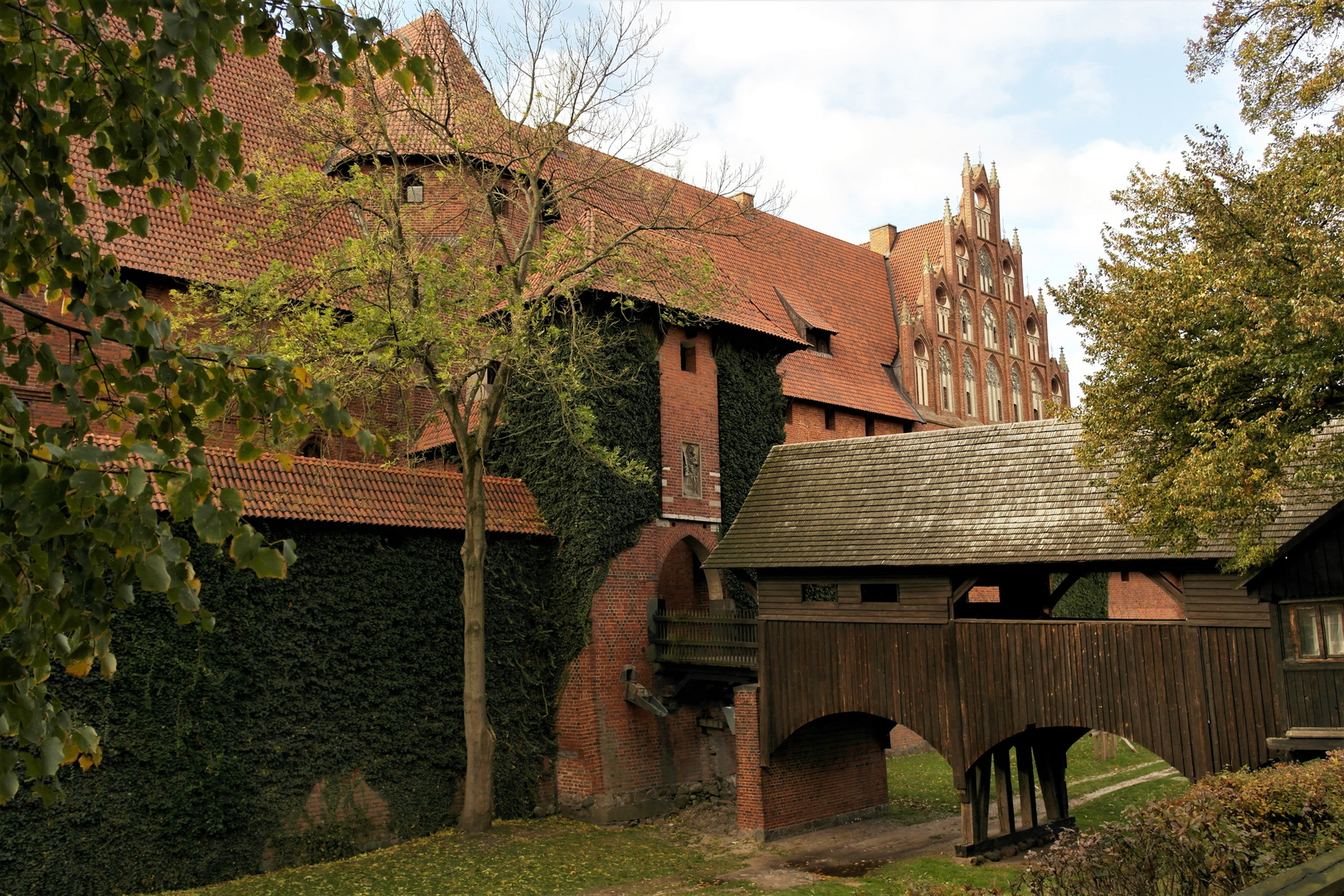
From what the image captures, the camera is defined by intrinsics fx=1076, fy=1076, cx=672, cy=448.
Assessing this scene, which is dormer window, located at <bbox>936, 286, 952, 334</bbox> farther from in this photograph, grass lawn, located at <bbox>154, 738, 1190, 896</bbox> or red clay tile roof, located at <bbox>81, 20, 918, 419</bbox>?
grass lawn, located at <bbox>154, 738, 1190, 896</bbox>

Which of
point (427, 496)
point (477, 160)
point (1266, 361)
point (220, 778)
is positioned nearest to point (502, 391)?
point (427, 496)

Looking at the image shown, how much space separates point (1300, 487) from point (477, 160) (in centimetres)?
1334

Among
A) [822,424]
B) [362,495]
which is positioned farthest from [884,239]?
[362,495]

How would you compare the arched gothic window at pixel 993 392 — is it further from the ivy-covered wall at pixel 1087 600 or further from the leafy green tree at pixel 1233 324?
the leafy green tree at pixel 1233 324

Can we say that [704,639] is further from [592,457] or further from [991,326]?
[991,326]

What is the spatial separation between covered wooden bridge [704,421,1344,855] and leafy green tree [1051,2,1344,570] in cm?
162

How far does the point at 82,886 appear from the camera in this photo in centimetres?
1294

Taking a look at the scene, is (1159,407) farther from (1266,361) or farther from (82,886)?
(82,886)

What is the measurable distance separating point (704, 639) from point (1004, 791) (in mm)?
5483

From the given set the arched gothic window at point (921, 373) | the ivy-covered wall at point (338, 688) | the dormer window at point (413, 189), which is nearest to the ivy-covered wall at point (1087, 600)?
the arched gothic window at point (921, 373)

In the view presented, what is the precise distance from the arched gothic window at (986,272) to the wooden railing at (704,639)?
1677 centimetres

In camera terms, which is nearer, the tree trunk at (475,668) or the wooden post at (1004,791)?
the wooden post at (1004,791)

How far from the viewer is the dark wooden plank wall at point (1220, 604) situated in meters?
13.0

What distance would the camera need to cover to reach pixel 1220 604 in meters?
13.3
